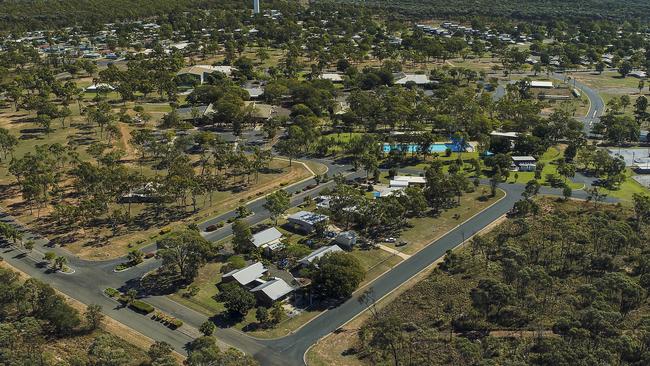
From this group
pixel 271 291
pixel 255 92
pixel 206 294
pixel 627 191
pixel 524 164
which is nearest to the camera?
pixel 271 291

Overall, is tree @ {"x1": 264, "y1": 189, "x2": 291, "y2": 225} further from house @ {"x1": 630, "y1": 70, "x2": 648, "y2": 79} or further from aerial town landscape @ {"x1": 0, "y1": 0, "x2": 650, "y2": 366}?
house @ {"x1": 630, "y1": 70, "x2": 648, "y2": 79}

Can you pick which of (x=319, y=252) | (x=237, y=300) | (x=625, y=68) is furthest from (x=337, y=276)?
(x=625, y=68)

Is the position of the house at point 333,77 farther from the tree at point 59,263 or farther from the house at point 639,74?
the tree at point 59,263

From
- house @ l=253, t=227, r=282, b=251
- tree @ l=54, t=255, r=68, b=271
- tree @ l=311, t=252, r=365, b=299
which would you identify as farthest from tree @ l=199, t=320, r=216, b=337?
tree @ l=54, t=255, r=68, b=271

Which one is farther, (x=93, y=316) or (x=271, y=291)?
(x=271, y=291)

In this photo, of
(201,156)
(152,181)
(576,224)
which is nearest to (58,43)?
(201,156)

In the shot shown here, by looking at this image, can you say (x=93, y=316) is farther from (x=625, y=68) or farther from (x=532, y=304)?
(x=625, y=68)
